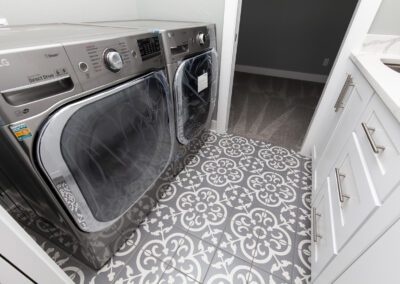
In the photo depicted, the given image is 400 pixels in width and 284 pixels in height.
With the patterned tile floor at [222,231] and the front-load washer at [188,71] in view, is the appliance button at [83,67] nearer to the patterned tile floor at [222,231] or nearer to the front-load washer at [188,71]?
the front-load washer at [188,71]

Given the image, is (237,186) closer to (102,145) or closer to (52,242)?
(102,145)

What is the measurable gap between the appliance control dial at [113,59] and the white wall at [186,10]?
1048 millimetres

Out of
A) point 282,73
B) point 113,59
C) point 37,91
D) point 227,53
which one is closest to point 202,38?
point 227,53

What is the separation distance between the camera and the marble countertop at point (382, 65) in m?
0.60

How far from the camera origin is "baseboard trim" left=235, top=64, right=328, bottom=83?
3195 mm

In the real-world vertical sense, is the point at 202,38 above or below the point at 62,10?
below

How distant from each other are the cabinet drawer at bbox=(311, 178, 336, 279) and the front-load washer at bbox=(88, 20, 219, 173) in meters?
0.79

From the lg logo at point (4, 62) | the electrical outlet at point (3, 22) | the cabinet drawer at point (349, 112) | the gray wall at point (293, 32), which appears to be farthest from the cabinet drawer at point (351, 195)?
the gray wall at point (293, 32)

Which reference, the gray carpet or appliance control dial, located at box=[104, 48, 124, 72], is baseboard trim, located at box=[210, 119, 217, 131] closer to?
the gray carpet

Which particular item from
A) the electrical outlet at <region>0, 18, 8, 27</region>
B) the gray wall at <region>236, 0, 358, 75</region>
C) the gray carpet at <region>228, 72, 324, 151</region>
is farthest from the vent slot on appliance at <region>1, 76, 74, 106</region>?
the gray wall at <region>236, 0, 358, 75</region>

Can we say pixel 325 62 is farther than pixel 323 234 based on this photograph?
Yes

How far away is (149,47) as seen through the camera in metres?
0.75

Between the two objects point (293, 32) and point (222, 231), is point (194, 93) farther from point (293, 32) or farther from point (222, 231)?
point (293, 32)

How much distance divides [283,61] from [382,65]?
2.61m
